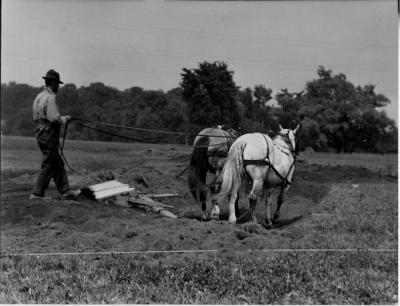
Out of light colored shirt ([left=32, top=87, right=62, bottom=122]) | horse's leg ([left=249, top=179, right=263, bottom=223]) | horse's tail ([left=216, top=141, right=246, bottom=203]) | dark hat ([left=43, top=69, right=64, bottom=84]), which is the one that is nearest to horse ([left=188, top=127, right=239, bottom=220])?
horse's tail ([left=216, top=141, right=246, bottom=203])

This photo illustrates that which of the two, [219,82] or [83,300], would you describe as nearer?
[83,300]

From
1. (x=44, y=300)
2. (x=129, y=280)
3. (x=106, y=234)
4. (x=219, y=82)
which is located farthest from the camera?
(x=219, y=82)

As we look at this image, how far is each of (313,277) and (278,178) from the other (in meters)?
1.73

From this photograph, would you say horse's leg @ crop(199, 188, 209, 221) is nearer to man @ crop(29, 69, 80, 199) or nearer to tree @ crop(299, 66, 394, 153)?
tree @ crop(299, 66, 394, 153)

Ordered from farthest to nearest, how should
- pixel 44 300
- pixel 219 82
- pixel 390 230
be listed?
pixel 390 230
pixel 219 82
pixel 44 300

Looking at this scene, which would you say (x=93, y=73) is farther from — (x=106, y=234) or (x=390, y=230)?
(x=390, y=230)

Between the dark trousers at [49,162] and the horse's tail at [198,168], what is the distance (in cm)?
180

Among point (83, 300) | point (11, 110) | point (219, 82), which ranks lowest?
point (83, 300)

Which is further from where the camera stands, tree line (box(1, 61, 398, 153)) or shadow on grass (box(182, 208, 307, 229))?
shadow on grass (box(182, 208, 307, 229))

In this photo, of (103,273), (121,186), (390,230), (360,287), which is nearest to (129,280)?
(103,273)

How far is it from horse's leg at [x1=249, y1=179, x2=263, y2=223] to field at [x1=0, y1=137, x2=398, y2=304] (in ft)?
0.46

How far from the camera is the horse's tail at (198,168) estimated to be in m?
6.71

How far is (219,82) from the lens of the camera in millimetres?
6504

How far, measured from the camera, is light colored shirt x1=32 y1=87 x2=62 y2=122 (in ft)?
20.0
